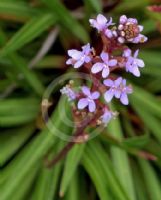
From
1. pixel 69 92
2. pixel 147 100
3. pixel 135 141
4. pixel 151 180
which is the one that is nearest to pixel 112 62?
pixel 69 92

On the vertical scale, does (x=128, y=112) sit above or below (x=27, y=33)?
below

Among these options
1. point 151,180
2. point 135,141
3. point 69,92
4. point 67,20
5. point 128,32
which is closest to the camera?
point 128,32

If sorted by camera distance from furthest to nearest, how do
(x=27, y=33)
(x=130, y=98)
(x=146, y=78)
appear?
(x=146, y=78)
(x=130, y=98)
(x=27, y=33)

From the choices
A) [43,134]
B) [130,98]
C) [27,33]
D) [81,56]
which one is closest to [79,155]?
[43,134]

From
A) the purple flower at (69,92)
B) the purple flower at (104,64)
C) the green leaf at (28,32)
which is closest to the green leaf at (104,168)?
the green leaf at (28,32)

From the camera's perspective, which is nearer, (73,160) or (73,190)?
(73,160)

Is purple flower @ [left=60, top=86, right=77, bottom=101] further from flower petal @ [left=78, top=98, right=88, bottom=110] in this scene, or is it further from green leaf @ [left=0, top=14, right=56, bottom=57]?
green leaf @ [left=0, top=14, right=56, bottom=57]

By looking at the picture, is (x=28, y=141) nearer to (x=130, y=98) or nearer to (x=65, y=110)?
(x=65, y=110)

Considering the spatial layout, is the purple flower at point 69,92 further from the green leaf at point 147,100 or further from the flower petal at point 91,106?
the green leaf at point 147,100

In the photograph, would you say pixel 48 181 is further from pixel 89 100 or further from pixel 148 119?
pixel 89 100
